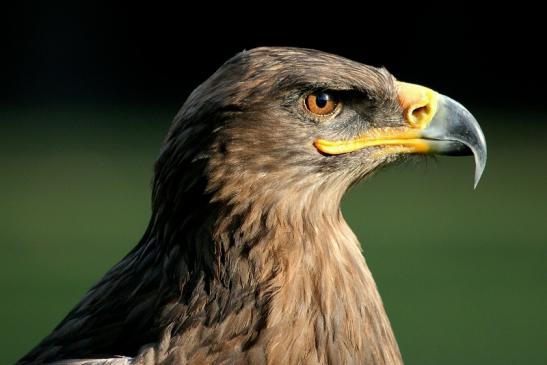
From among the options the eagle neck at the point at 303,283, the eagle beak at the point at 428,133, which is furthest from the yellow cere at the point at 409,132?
the eagle neck at the point at 303,283

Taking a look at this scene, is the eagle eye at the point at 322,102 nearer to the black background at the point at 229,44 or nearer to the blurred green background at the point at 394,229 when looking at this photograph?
the blurred green background at the point at 394,229

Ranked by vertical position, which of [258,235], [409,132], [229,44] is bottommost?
[229,44]

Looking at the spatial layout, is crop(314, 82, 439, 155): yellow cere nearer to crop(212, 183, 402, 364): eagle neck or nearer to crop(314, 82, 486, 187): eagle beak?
crop(314, 82, 486, 187): eagle beak

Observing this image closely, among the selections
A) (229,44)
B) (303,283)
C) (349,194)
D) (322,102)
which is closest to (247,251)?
(303,283)

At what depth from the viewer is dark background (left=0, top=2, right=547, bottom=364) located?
842 cm

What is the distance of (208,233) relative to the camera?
3.12 meters

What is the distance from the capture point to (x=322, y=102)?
10.6ft

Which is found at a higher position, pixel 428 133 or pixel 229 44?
pixel 428 133

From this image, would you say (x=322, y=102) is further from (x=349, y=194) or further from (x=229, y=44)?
(x=229, y=44)

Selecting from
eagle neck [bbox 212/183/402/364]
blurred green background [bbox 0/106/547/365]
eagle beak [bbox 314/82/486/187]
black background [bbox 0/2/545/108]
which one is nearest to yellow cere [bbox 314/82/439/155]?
eagle beak [bbox 314/82/486/187]

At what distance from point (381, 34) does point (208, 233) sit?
11.8 meters

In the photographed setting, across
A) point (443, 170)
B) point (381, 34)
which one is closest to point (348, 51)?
point (381, 34)

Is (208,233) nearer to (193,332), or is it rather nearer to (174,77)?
(193,332)

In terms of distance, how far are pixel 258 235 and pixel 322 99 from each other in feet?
1.34
